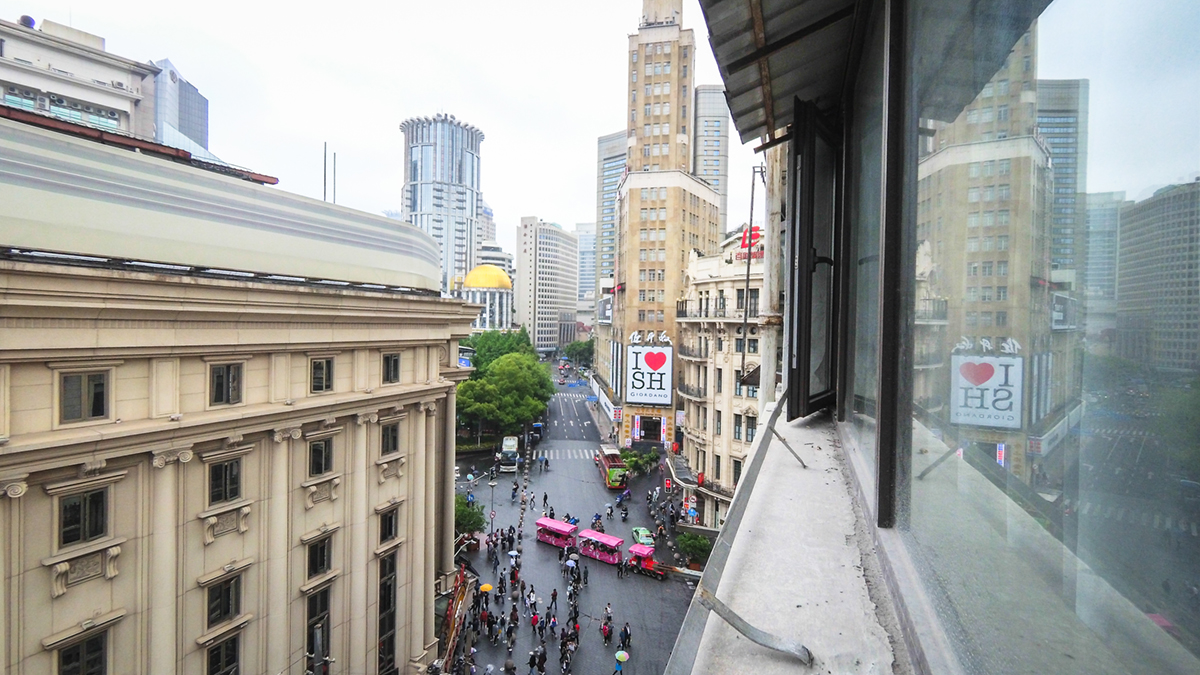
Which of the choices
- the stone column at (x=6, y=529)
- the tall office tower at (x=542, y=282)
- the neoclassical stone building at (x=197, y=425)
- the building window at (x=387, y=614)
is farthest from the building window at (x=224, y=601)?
the tall office tower at (x=542, y=282)

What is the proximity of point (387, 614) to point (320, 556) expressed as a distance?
2787mm

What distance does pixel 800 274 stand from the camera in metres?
4.60

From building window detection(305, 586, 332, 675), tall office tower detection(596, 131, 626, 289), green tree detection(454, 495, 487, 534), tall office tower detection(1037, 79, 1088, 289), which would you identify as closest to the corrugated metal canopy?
tall office tower detection(1037, 79, 1088, 289)

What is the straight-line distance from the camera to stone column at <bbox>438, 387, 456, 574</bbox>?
56.2ft

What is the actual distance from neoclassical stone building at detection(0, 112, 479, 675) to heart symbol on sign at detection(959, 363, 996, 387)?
962cm

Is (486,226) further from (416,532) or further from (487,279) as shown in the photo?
(416,532)

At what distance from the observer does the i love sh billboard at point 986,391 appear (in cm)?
148

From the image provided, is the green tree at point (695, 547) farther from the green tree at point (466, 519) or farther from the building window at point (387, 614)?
the building window at point (387, 614)

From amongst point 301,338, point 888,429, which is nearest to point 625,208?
point 301,338

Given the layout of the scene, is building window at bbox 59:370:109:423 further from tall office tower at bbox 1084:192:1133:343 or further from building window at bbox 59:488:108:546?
tall office tower at bbox 1084:192:1133:343

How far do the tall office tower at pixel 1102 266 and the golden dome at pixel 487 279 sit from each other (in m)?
102

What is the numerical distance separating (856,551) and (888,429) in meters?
0.56

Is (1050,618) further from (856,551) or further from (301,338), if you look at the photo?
(301,338)

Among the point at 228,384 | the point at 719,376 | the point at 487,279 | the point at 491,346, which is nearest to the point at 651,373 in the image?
the point at 719,376
